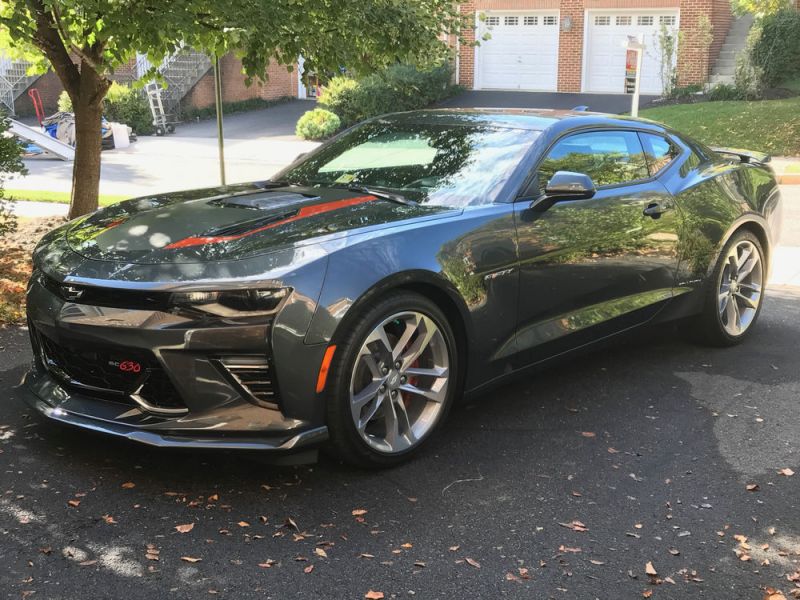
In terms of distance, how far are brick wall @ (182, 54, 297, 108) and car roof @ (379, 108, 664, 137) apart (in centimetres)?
2539

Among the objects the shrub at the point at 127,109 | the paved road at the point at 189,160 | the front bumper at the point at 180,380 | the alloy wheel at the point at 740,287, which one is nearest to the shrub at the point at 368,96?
the paved road at the point at 189,160

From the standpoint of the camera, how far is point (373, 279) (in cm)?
371

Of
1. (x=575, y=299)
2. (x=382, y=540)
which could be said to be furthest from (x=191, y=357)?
(x=575, y=299)

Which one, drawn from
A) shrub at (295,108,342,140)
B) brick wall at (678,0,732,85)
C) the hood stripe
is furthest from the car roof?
brick wall at (678,0,732,85)

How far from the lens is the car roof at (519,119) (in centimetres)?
495

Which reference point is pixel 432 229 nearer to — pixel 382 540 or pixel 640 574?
pixel 382 540

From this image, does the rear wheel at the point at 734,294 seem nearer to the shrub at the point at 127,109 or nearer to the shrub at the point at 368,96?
the shrub at the point at 368,96

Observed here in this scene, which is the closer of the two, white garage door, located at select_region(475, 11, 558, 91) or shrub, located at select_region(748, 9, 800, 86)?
shrub, located at select_region(748, 9, 800, 86)

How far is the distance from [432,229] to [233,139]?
20.2 m

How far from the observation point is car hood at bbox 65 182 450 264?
12.3ft

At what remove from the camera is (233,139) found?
76.7 feet

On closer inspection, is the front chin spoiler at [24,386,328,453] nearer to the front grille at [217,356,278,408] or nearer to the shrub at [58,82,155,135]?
the front grille at [217,356,278,408]

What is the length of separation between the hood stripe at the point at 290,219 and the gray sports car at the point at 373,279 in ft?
0.04

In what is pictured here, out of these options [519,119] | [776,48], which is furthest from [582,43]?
[519,119]
